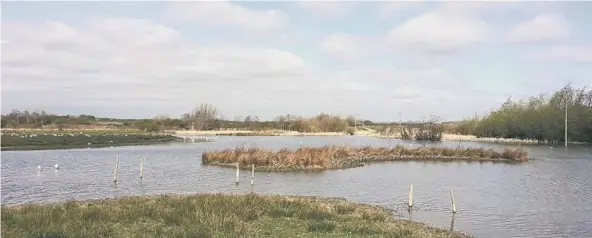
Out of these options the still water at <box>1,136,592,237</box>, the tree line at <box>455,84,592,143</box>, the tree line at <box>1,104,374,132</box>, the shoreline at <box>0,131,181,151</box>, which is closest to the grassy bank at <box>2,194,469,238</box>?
the still water at <box>1,136,592,237</box>

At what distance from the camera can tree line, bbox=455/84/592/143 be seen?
271 feet

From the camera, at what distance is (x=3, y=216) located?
48.1ft

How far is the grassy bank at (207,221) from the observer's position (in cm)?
1286

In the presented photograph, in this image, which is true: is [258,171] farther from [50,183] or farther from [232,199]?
[232,199]

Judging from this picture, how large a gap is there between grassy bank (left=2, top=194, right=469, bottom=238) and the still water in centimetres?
472

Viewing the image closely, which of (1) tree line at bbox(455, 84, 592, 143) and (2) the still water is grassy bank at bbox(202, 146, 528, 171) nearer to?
(2) the still water

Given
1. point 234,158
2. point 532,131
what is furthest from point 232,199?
point 532,131

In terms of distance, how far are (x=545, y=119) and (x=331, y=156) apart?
172 feet

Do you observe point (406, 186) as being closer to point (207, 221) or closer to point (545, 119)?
point (207, 221)

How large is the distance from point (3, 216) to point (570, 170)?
41.5 metres

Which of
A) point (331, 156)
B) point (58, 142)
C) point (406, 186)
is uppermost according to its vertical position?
point (331, 156)

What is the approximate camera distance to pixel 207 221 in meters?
13.9

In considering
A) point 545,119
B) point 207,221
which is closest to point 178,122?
point 545,119

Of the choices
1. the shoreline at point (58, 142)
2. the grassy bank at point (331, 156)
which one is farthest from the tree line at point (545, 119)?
the shoreline at point (58, 142)
